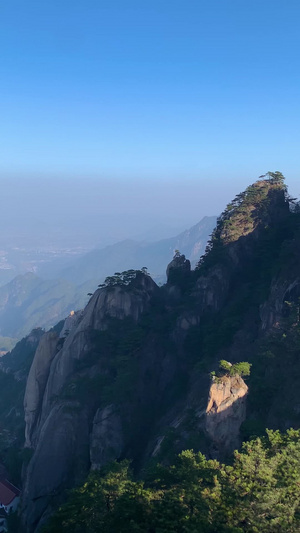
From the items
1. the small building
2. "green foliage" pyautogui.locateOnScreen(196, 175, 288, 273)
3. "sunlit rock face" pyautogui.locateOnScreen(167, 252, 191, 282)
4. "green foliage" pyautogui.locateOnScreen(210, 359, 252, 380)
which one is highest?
"green foliage" pyautogui.locateOnScreen(196, 175, 288, 273)

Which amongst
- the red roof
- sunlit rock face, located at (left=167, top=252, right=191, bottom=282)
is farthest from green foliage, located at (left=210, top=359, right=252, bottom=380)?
the red roof

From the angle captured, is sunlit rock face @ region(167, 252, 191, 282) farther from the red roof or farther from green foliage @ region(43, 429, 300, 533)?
green foliage @ region(43, 429, 300, 533)

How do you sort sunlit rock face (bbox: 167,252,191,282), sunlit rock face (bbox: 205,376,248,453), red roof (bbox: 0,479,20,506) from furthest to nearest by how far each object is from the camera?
sunlit rock face (bbox: 167,252,191,282) < red roof (bbox: 0,479,20,506) < sunlit rock face (bbox: 205,376,248,453)

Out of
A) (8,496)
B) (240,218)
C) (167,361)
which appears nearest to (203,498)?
(167,361)

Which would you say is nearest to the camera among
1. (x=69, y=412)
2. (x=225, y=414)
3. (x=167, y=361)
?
(x=225, y=414)

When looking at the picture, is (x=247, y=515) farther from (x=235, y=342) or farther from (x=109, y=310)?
(x=109, y=310)

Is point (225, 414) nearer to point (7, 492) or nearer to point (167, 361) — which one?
point (167, 361)
